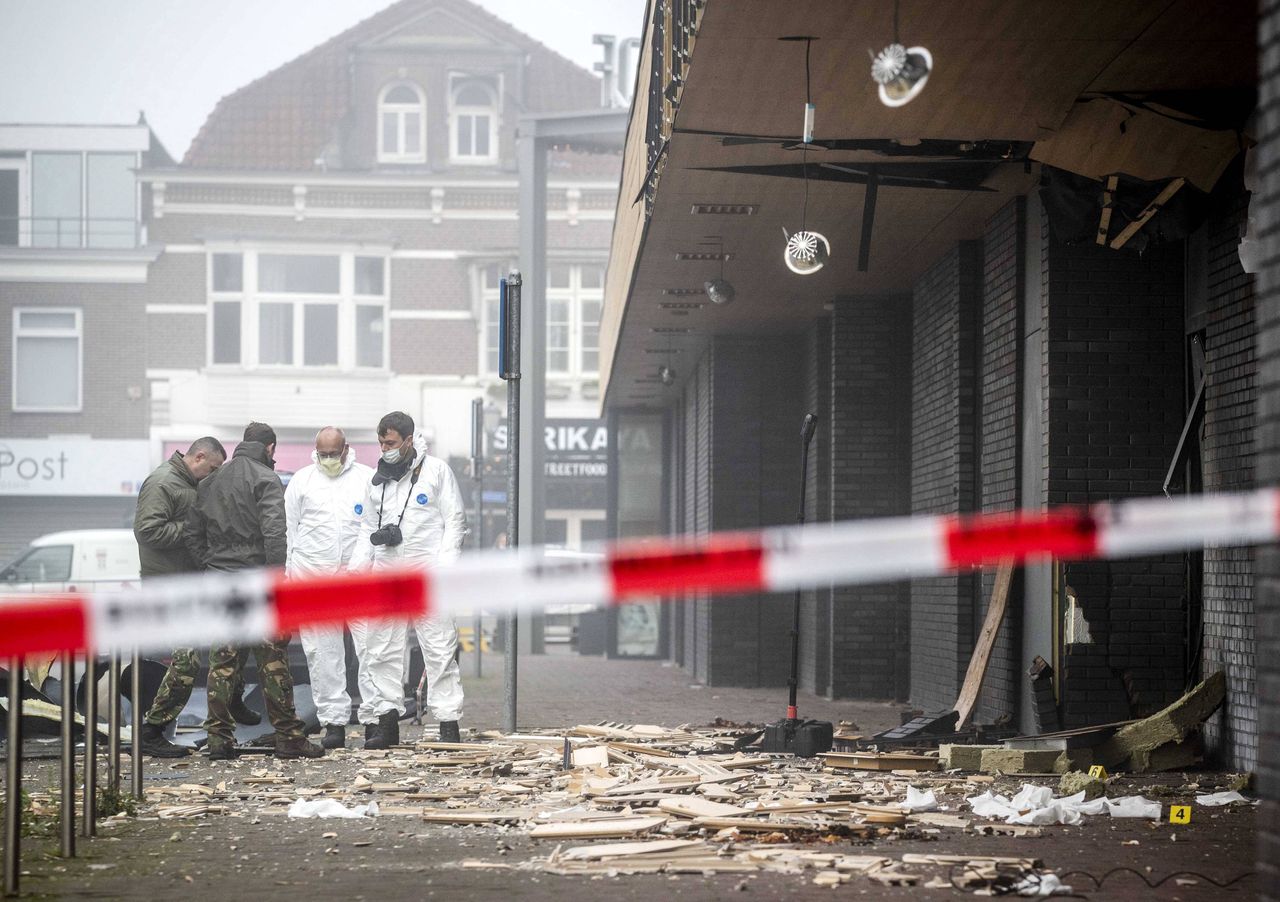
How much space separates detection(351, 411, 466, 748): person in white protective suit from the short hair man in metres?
0.56

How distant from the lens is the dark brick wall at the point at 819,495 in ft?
49.4

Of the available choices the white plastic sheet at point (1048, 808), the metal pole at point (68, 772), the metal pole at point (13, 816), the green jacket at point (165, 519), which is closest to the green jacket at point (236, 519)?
the green jacket at point (165, 519)

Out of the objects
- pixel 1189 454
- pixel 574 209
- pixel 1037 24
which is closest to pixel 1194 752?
pixel 1189 454

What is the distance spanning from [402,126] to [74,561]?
1772 cm

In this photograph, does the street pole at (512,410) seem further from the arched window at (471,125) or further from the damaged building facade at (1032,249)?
the arched window at (471,125)

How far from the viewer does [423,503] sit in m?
10.2

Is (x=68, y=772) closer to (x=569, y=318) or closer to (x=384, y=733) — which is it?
(x=384, y=733)

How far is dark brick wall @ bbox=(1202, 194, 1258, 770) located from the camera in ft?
26.5

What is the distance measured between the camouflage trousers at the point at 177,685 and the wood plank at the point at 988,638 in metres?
4.27

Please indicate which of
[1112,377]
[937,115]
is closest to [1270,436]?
[937,115]

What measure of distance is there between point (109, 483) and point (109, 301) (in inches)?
177

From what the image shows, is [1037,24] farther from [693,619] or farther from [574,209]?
[574,209]

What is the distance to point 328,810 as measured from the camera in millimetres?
7023

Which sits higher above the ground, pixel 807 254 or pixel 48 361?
pixel 48 361
